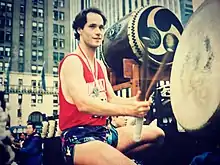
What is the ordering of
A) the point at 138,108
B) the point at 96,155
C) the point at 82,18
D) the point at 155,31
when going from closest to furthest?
the point at 96,155, the point at 138,108, the point at 82,18, the point at 155,31

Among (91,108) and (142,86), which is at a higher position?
(142,86)

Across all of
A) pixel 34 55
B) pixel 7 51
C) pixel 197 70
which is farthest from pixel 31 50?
pixel 197 70

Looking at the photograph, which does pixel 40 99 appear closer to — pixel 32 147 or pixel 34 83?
pixel 34 83

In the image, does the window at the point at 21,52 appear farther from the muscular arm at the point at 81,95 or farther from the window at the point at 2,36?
the muscular arm at the point at 81,95

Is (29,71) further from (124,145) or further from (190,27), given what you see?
(190,27)

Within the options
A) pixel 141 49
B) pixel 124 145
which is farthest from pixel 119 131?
pixel 141 49

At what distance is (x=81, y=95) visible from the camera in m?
2.10

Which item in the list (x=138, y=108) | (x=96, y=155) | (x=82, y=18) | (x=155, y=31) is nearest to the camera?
(x=96, y=155)

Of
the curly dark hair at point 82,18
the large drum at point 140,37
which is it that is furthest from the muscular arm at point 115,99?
the curly dark hair at point 82,18

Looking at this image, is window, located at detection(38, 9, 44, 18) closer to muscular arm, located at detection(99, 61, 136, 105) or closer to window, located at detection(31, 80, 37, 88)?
window, located at detection(31, 80, 37, 88)

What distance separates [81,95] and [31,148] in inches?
17.1

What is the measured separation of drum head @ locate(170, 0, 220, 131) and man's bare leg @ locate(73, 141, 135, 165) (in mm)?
484

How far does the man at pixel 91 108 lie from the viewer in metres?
2.08

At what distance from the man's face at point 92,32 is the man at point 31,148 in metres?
0.63
